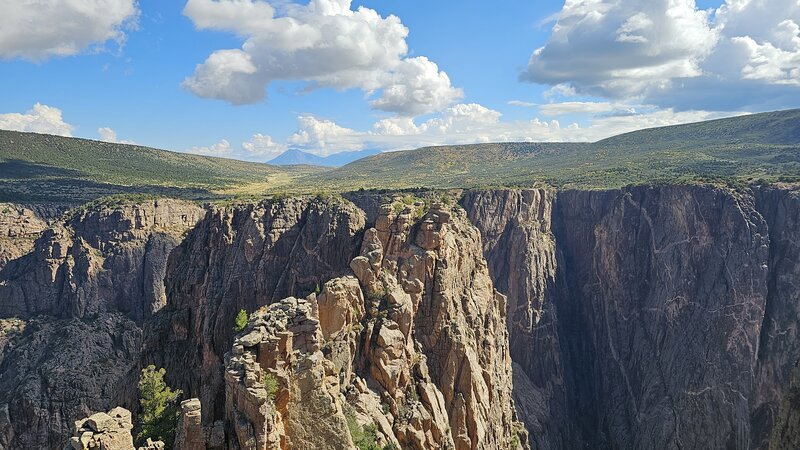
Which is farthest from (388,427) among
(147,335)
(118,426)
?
(147,335)

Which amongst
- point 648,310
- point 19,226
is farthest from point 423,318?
point 19,226

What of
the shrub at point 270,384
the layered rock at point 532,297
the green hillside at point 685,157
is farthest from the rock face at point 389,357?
the green hillside at point 685,157

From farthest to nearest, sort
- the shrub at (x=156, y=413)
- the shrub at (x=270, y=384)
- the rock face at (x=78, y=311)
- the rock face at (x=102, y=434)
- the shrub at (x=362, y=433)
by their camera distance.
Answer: the rock face at (x=78, y=311)
the shrub at (x=156, y=413)
the shrub at (x=362, y=433)
the shrub at (x=270, y=384)
the rock face at (x=102, y=434)

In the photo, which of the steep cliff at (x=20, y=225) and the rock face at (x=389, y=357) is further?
the steep cliff at (x=20, y=225)

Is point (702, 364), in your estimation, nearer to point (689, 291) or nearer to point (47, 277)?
point (689, 291)

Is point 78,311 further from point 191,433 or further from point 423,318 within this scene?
point 191,433

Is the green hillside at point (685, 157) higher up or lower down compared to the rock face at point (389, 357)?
higher up

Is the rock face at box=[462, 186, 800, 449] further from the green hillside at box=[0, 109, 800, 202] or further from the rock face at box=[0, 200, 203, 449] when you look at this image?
the rock face at box=[0, 200, 203, 449]

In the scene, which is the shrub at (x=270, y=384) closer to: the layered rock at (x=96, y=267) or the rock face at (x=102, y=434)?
the rock face at (x=102, y=434)
